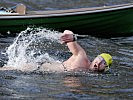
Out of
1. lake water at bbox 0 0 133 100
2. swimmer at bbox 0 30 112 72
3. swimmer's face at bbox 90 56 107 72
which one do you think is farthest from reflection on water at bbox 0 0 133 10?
swimmer's face at bbox 90 56 107 72

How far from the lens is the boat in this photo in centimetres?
1540

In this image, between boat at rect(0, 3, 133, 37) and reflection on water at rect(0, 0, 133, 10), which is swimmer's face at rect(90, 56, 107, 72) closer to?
boat at rect(0, 3, 133, 37)

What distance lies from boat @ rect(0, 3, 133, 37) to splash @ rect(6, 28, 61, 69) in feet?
1.14

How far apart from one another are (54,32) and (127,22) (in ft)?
10.0

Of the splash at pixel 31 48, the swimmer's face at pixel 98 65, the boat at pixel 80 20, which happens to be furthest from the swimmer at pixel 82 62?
the boat at pixel 80 20

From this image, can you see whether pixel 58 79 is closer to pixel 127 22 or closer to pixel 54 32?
pixel 54 32

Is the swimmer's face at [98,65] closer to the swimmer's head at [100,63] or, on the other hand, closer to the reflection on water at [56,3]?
the swimmer's head at [100,63]

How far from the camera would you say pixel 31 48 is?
13570mm

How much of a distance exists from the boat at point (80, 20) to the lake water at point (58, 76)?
1.32 ft

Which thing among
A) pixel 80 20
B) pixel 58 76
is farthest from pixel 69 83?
pixel 80 20

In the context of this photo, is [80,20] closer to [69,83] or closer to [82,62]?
[82,62]

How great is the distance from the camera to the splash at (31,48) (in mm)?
11115

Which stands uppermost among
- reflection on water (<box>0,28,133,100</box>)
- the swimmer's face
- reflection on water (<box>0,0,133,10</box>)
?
reflection on water (<box>0,0,133,10</box>)

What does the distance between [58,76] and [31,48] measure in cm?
420
